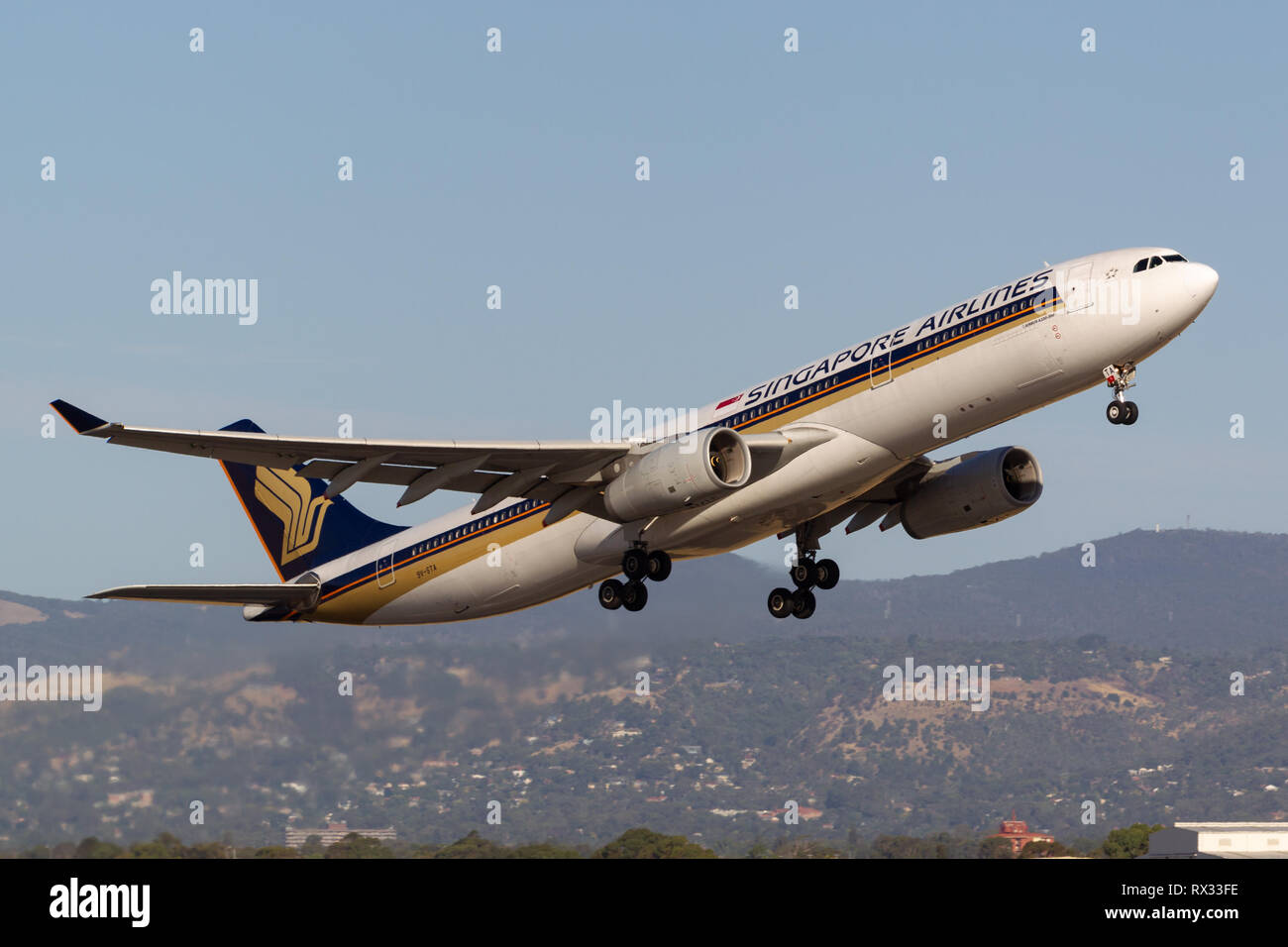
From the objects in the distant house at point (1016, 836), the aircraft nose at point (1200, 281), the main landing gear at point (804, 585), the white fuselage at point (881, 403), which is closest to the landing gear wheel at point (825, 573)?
the main landing gear at point (804, 585)

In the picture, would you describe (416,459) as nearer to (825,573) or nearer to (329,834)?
(825,573)

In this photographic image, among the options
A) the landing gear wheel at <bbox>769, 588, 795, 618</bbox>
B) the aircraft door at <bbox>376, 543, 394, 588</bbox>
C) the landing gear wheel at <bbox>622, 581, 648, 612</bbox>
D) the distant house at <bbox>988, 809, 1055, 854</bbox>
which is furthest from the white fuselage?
the distant house at <bbox>988, 809, 1055, 854</bbox>

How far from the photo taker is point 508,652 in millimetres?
54469

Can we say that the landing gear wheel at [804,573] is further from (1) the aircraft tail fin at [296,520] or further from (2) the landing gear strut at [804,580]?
(1) the aircraft tail fin at [296,520]

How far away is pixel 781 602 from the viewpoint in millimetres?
39656

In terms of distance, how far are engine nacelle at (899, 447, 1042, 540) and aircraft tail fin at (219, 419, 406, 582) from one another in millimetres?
14603

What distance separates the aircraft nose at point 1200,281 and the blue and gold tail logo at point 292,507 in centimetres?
2446

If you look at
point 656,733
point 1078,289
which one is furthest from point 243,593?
point 656,733

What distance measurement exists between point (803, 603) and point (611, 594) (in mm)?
5767

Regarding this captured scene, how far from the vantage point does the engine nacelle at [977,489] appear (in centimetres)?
3747

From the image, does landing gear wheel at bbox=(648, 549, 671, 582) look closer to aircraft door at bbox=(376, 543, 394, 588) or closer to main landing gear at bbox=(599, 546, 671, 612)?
main landing gear at bbox=(599, 546, 671, 612)

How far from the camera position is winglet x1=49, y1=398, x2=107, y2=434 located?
2720 cm
